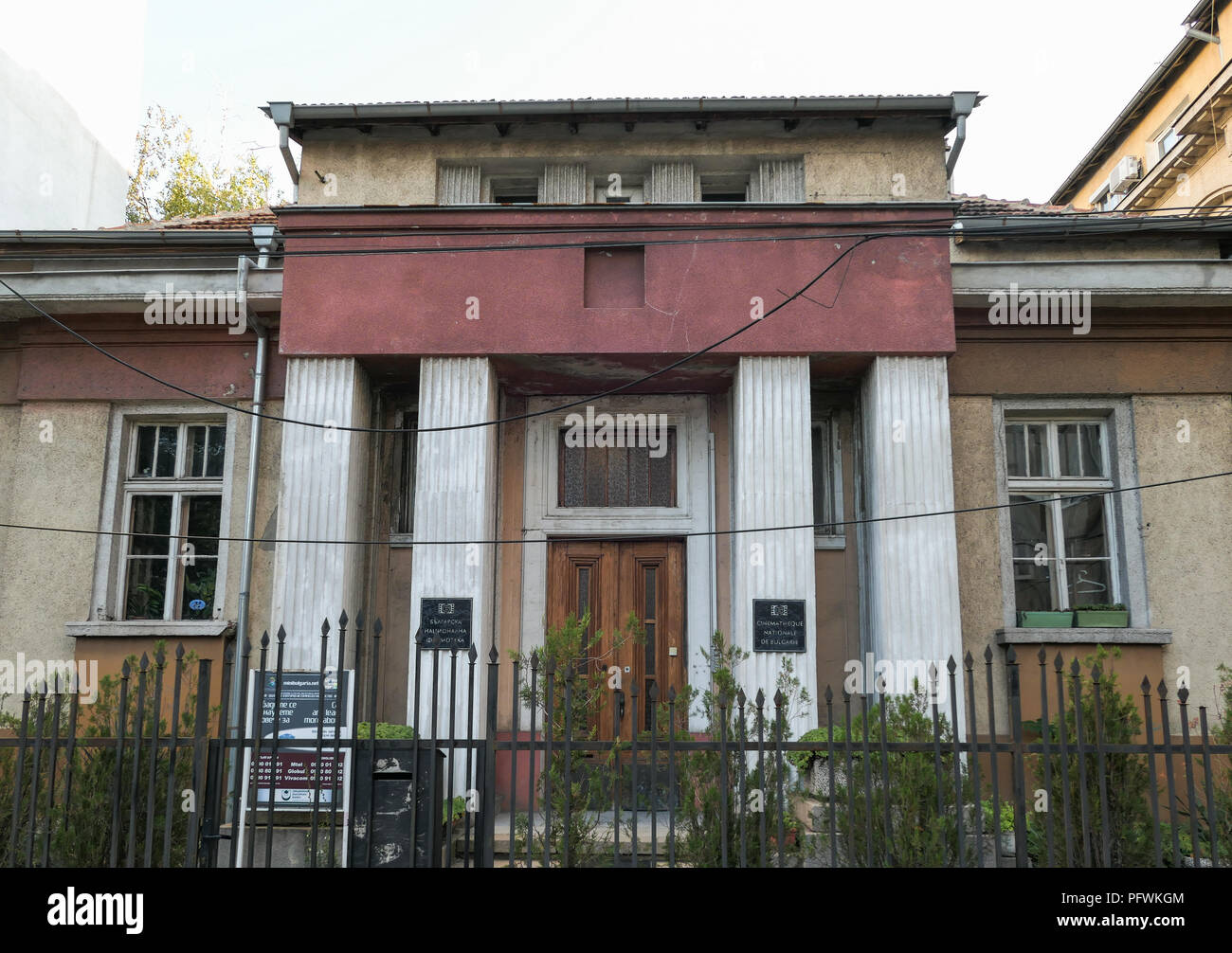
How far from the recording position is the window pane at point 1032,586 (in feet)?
34.9

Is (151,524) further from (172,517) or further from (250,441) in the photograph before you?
(250,441)

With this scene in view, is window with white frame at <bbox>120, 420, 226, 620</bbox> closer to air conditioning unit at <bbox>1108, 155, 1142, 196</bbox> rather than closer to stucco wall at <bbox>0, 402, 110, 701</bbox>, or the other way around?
stucco wall at <bbox>0, 402, 110, 701</bbox>

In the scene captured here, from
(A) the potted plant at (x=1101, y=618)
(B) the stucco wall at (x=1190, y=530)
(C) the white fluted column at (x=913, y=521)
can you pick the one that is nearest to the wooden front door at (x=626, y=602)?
(C) the white fluted column at (x=913, y=521)

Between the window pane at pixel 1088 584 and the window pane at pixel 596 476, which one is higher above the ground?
the window pane at pixel 596 476

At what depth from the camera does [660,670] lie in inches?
427

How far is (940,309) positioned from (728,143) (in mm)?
3037

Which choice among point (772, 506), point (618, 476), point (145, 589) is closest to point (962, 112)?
point (772, 506)

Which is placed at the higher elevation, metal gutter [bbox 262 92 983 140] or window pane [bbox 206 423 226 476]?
metal gutter [bbox 262 92 983 140]

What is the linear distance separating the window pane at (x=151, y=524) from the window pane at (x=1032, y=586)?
894 centimetres

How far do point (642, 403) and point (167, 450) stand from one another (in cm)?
520

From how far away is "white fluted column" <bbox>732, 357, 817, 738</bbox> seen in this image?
951 centimetres

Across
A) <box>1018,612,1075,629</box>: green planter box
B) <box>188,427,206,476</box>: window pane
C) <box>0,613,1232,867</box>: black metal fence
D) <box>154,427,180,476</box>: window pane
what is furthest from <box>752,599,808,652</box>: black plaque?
<box>154,427,180,476</box>: window pane

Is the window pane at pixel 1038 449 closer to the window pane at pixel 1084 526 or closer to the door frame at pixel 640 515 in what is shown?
the window pane at pixel 1084 526

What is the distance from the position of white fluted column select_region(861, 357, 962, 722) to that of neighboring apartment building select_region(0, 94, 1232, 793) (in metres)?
0.04
